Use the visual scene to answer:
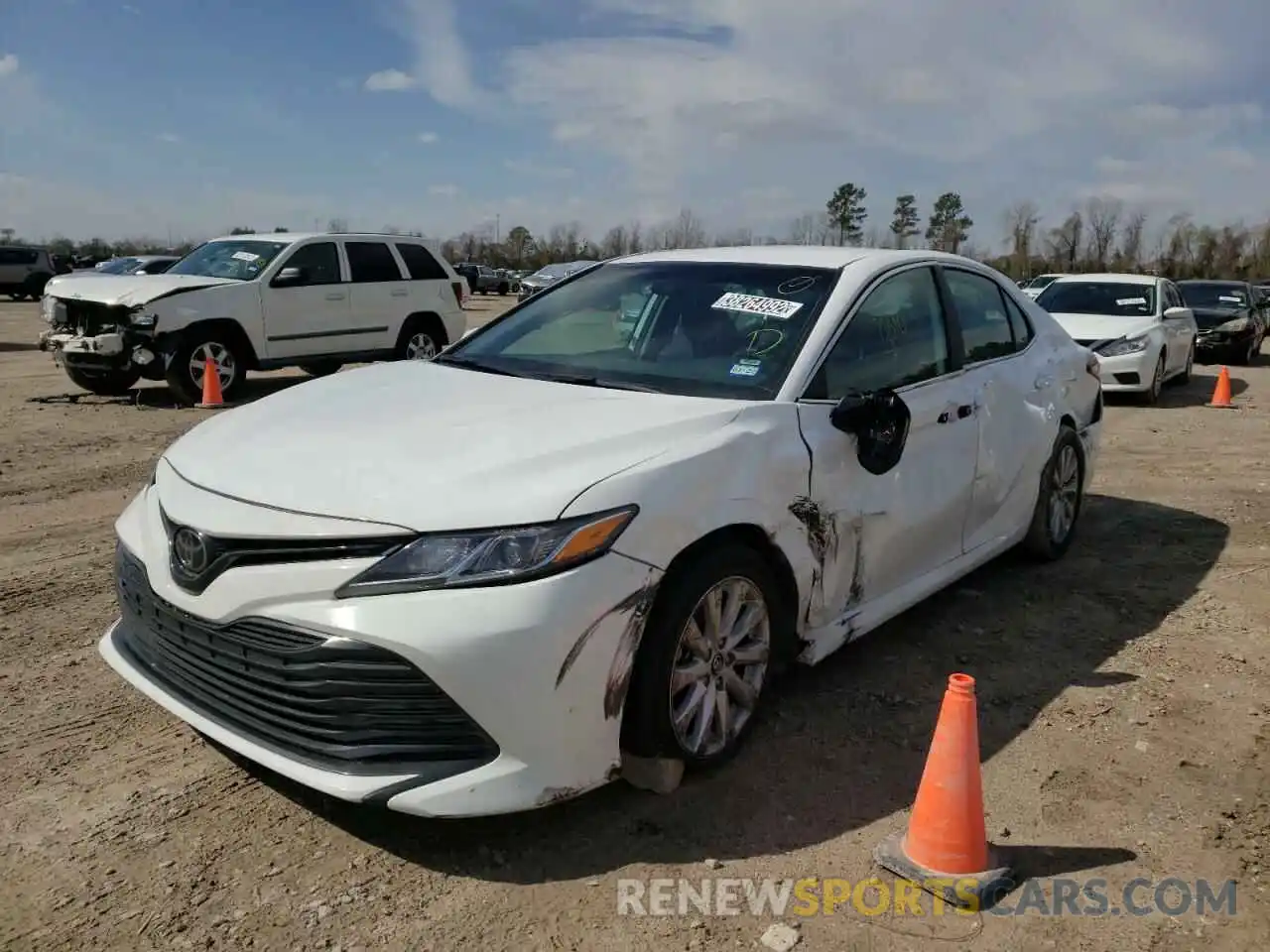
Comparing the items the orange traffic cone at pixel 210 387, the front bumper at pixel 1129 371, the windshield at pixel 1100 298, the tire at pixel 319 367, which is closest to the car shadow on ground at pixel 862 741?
the front bumper at pixel 1129 371

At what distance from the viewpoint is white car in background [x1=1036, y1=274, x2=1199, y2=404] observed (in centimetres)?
1239

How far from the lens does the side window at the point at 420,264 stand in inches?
517

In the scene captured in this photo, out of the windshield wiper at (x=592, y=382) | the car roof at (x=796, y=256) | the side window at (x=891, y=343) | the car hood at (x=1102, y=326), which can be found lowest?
the car hood at (x=1102, y=326)

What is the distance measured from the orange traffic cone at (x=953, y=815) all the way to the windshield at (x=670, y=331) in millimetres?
1235

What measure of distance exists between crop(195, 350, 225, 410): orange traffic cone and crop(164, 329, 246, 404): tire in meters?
0.15

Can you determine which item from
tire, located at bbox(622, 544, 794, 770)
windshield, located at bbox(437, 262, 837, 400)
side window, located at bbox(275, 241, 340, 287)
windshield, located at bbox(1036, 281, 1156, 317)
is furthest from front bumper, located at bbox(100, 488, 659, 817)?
windshield, located at bbox(1036, 281, 1156, 317)

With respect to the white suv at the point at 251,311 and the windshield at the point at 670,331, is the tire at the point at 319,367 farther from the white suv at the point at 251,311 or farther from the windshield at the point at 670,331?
the windshield at the point at 670,331

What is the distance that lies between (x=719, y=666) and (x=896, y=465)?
3.83 ft

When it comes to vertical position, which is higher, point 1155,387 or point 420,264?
point 420,264

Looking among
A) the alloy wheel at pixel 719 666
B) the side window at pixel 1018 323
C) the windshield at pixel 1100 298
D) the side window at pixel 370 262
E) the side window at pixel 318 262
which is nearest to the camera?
the alloy wheel at pixel 719 666

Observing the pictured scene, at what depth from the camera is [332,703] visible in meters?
2.71

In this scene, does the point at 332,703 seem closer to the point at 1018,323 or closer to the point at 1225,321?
the point at 1018,323

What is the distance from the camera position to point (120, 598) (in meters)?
3.44

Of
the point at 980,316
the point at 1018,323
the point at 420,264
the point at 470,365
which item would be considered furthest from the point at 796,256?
the point at 420,264
